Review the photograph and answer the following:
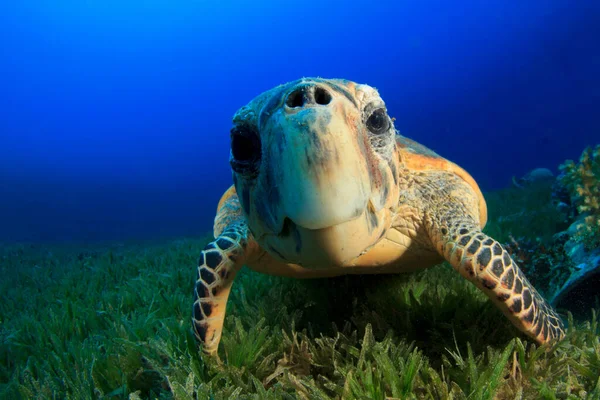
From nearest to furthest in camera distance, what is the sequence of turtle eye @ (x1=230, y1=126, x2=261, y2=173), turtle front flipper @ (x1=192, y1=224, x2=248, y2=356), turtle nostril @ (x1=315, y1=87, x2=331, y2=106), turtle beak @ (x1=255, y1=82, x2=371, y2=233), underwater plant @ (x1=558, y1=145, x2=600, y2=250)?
turtle beak @ (x1=255, y1=82, x2=371, y2=233) < turtle nostril @ (x1=315, y1=87, x2=331, y2=106) < turtle eye @ (x1=230, y1=126, x2=261, y2=173) < turtle front flipper @ (x1=192, y1=224, x2=248, y2=356) < underwater plant @ (x1=558, y1=145, x2=600, y2=250)

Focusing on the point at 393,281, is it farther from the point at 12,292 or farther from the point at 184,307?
the point at 12,292

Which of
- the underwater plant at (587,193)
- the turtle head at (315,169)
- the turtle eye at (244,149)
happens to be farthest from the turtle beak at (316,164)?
the underwater plant at (587,193)

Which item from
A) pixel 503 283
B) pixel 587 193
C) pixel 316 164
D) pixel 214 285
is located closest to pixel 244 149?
pixel 316 164

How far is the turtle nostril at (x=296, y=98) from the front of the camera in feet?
3.54

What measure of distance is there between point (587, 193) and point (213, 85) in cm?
12619

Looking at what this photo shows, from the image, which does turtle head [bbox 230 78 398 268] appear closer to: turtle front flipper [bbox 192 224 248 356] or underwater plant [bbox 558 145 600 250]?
turtle front flipper [bbox 192 224 248 356]

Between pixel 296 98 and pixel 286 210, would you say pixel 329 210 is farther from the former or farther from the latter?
pixel 296 98

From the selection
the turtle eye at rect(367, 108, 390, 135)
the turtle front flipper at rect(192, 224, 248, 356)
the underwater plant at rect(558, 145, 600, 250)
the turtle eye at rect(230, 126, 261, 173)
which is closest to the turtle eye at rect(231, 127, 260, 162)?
the turtle eye at rect(230, 126, 261, 173)

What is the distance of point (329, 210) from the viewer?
3.18 feet

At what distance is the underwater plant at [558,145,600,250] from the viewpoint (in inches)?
123

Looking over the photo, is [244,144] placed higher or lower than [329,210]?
higher

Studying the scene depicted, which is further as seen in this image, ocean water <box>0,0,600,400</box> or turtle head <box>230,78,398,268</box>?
ocean water <box>0,0,600,400</box>

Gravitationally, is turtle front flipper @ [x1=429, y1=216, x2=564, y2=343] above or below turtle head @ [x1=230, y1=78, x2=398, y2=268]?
below

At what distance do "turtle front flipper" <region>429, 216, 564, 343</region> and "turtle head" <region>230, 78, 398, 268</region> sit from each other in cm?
62
